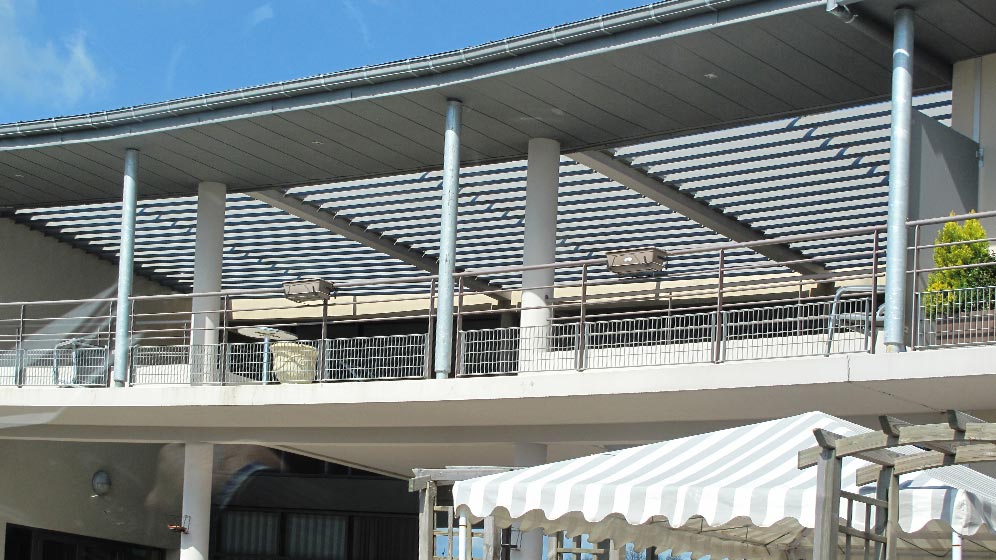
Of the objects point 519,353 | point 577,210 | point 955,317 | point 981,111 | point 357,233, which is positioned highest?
point 981,111

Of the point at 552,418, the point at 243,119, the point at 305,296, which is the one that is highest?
the point at 243,119

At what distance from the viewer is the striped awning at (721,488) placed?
616cm

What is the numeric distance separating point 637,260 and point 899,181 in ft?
7.66

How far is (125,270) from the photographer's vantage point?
14.0 metres

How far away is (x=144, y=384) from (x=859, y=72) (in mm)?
7397

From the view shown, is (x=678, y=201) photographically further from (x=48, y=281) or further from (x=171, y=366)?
(x=48, y=281)

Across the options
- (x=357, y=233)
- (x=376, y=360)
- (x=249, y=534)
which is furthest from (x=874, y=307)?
(x=249, y=534)

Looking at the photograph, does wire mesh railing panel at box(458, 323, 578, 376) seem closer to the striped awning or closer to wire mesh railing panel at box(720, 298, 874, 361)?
wire mesh railing panel at box(720, 298, 874, 361)

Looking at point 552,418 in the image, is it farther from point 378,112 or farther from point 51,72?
point 51,72

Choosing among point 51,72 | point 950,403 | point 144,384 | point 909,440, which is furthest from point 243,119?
point 51,72

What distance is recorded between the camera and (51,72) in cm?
10562

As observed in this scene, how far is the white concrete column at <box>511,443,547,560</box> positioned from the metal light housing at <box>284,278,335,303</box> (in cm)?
225

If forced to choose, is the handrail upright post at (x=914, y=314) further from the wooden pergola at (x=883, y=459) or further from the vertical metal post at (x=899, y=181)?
the wooden pergola at (x=883, y=459)

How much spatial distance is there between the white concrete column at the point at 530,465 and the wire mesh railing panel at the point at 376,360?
1.16m
